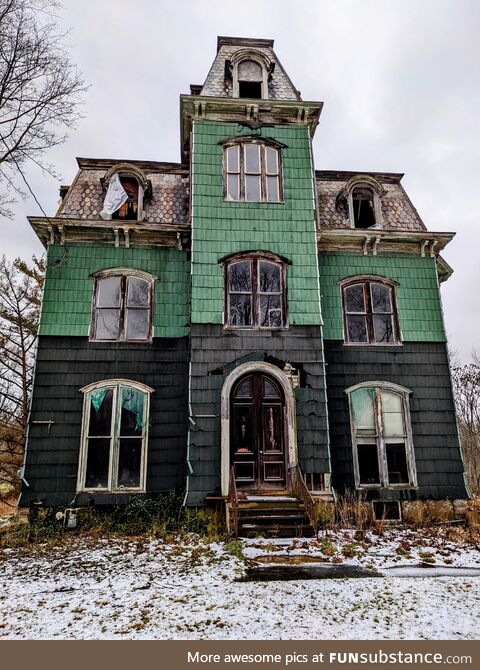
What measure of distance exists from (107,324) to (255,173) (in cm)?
570

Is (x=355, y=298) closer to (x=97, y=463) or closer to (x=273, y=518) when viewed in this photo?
(x=273, y=518)

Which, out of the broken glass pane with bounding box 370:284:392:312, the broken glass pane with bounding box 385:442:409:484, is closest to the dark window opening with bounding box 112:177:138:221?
the broken glass pane with bounding box 370:284:392:312

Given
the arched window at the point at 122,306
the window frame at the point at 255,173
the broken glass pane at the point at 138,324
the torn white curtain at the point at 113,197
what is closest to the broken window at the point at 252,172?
the window frame at the point at 255,173

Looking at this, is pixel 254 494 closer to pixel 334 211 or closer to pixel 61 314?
pixel 61 314

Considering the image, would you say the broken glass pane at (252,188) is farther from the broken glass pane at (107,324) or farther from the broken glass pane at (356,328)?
the broken glass pane at (107,324)

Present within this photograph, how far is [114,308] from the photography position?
1184 cm

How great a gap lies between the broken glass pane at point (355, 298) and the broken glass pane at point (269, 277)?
225cm

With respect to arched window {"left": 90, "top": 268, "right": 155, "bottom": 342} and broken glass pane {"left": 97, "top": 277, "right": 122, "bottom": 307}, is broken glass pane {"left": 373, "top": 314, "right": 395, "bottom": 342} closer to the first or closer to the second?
arched window {"left": 90, "top": 268, "right": 155, "bottom": 342}

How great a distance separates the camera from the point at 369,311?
12.6 meters

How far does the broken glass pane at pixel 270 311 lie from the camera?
11430 millimetres

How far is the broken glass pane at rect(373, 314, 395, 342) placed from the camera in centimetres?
1242

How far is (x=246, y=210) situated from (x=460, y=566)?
29.9 feet

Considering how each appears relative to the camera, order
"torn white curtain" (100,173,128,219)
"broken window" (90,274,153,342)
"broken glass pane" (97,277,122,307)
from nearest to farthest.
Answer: "broken window" (90,274,153,342) < "broken glass pane" (97,277,122,307) < "torn white curtain" (100,173,128,219)

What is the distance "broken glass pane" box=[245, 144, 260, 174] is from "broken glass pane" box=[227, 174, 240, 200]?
416 mm
